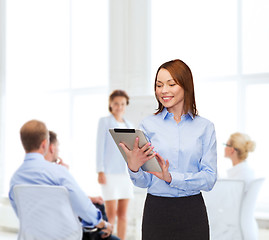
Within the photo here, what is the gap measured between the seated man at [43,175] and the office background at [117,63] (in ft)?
7.74

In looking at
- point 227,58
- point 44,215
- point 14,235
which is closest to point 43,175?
point 44,215

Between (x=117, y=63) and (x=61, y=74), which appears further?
(x=61, y=74)

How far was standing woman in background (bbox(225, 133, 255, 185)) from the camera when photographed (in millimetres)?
3422

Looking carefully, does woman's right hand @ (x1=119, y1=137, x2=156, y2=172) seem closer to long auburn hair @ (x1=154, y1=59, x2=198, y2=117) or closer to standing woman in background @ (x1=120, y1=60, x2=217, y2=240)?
standing woman in background @ (x1=120, y1=60, x2=217, y2=240)

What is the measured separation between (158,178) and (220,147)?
3.42 m

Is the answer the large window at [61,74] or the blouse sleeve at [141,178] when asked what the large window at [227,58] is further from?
the blouse sleeve at [141,178]

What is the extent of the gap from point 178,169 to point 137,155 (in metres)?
0.21

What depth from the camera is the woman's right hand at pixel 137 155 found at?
1.61 meters

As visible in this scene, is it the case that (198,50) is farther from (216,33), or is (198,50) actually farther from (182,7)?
(182,7)

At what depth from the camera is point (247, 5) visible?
16.0ft

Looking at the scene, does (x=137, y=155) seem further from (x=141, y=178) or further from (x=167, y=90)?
(x=167, y=90)

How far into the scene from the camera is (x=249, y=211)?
2.77 meters

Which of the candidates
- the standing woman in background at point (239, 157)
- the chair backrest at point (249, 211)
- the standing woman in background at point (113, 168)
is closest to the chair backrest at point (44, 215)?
the chair backrest at point (249, 211)

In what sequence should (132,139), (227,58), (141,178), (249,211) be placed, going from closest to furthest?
(132,139), (141,178), (249,211), (227,58)
